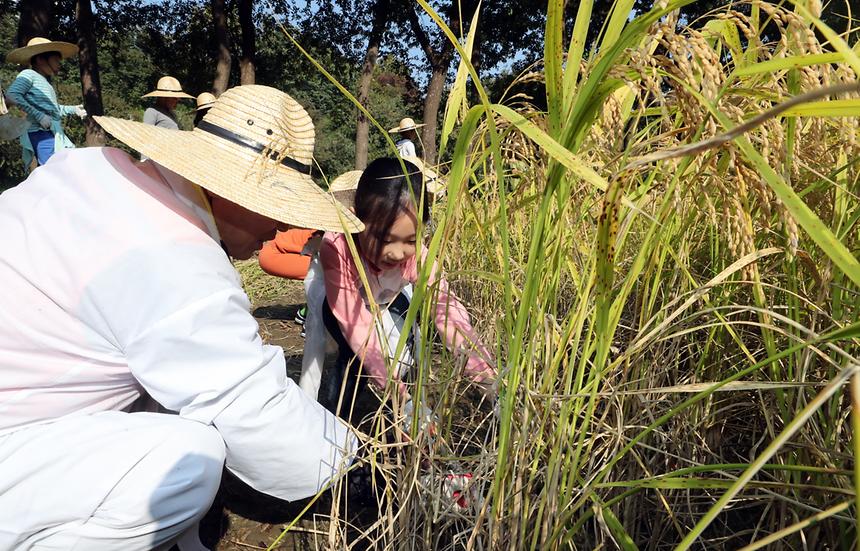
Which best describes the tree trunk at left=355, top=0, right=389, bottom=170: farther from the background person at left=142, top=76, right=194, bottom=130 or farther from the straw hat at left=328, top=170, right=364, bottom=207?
the straw hat at left=328, top=170, right=364, bottom=207

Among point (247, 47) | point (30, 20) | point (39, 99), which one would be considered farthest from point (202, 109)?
point (247, 47)

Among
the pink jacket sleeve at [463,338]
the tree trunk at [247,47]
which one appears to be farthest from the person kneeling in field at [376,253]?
the tree trunk at [247,47]

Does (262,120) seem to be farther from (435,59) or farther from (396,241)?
(435,59)

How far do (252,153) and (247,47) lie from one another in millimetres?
8107

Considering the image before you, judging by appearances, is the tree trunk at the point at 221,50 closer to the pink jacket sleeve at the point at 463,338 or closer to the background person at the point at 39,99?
the background person at the point at 39,99

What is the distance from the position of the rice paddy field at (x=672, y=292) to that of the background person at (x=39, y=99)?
4086 mm

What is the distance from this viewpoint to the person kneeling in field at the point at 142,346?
0.92 m

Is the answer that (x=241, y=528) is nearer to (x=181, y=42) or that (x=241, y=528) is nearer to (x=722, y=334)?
(x=722, y=334)

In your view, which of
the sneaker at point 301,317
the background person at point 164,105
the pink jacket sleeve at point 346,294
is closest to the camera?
the pink jacket sleeve at point 346,294

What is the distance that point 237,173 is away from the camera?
1.02 m

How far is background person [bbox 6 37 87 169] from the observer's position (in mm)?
3889

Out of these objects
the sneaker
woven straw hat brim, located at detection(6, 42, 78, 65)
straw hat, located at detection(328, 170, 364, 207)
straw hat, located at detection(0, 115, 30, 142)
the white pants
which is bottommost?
the sneaker

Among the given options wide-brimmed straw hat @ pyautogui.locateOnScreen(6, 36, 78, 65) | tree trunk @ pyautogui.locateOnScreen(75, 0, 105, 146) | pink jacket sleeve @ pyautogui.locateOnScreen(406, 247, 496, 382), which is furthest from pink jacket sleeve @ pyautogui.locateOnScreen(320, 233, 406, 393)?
tree trunk @ pyautogui.locateOnScreen(75, 0, 105, 146)

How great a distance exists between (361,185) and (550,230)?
2.88ft
